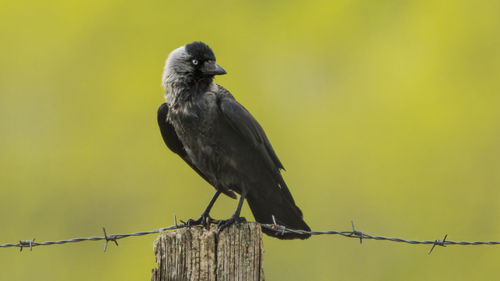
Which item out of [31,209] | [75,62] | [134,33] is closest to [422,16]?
[134,33]

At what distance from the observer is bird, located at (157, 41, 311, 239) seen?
6.09 meters

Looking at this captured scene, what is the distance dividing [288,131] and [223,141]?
1609cm

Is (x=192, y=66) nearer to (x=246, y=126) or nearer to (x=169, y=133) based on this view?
(x=169, y=133)

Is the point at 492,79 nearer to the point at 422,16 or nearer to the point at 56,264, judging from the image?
the point at 422,16

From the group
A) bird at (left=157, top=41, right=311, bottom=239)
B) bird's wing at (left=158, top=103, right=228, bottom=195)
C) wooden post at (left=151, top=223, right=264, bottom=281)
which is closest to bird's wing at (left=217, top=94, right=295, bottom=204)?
bird at (left=157, top=41, right=311, bottom=239)

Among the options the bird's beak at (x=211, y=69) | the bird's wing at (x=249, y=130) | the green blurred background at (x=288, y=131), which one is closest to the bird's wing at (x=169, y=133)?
the bird's beak at (x=211, y=69)

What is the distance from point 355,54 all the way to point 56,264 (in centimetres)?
1337

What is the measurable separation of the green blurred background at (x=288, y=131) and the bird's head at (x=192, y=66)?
26.4 feet

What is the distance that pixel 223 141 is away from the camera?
6.13 meters

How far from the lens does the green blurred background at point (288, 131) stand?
57.2ft

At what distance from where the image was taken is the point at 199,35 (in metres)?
22.8

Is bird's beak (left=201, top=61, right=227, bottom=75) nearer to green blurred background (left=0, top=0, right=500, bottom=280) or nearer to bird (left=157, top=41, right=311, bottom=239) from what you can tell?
bird (left=157, top=41, right=311, bottom=239)

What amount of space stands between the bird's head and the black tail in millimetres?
1015

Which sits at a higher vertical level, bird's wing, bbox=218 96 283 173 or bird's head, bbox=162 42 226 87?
bird's head, bbox=162 42 226 87
